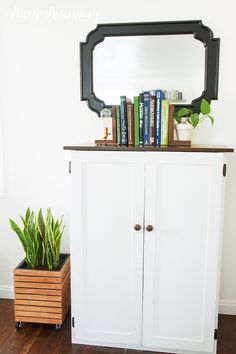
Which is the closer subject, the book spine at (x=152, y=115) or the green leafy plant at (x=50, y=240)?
the book spine at (x=152, y=115)

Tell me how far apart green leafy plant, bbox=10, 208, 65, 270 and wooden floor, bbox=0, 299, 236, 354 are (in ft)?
1.40

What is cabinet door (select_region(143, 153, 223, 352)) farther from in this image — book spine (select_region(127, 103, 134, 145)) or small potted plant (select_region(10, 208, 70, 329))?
small potted plant (select_region(10, 208, 70, 329))

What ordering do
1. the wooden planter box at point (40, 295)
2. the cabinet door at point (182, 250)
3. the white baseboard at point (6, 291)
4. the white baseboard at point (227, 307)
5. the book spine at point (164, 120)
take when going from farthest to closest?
the white baseboard at point (6, 291) → the white baseboard at point (227, 307) → the wooden planter box at point (40, 295) → the book spine at point (164, 120) → the cabinet door at point (182, 250)

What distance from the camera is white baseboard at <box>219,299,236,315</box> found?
222 cm

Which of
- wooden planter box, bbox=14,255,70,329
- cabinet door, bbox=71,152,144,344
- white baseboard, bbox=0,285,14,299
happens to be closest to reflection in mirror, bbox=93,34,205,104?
cabinet door, bbox=71,152,144,344

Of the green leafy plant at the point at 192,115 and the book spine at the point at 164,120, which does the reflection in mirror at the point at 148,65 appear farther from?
the book spine at the point at 164,120

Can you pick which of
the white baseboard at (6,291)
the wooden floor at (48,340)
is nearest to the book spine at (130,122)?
the wooden floor at (48,340)

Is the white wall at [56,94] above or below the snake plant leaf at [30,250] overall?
above

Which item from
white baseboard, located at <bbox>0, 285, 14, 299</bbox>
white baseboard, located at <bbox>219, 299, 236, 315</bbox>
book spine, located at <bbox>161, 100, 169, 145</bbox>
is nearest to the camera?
book spine, located at <bbox>161, 100, 169, 145</bbox>

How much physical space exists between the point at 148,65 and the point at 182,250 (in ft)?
4.06

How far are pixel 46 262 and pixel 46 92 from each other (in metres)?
1.20

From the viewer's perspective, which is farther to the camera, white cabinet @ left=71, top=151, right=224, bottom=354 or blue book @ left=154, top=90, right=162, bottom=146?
blue book @ left=154, top=90, right=162, bottom=146

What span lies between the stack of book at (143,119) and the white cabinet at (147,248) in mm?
209

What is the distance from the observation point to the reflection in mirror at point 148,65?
2.03 metres
